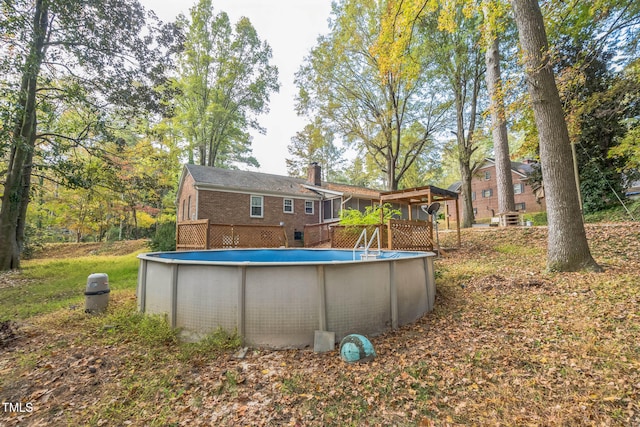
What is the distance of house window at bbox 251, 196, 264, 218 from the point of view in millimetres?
16781

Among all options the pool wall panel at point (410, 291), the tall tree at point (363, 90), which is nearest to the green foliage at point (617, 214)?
the tall tree at point (363, 90)

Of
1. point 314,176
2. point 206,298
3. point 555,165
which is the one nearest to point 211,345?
point 206,298

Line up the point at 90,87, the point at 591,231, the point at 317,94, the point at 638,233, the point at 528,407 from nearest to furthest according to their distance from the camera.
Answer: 1. the point at 528,407
2. the point at 638,233
3. the point at 591,231
4. the point at 90,87
5. the point at 317,94

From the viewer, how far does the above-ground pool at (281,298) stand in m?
3.55

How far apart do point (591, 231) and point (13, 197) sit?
59.8ft

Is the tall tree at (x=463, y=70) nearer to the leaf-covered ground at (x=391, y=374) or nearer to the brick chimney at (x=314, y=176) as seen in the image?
the brick chimney at (x=314, y=176)

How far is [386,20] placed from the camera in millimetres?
8875

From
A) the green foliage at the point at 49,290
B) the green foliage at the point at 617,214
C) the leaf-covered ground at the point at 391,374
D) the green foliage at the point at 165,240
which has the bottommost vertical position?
the leaf-covered ground at the point at 391,374

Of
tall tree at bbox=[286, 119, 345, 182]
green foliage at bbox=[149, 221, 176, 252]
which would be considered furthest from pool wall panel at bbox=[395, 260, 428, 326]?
tall tree at bbox=[286, 119, 345, 182]

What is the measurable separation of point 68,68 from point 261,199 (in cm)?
1011

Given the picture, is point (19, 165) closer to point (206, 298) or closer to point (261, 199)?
point (261, 199)

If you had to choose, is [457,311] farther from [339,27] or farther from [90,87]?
[339,27]

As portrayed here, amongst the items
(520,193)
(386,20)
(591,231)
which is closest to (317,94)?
(386,20)

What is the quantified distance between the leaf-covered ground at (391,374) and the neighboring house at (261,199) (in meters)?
11.1
